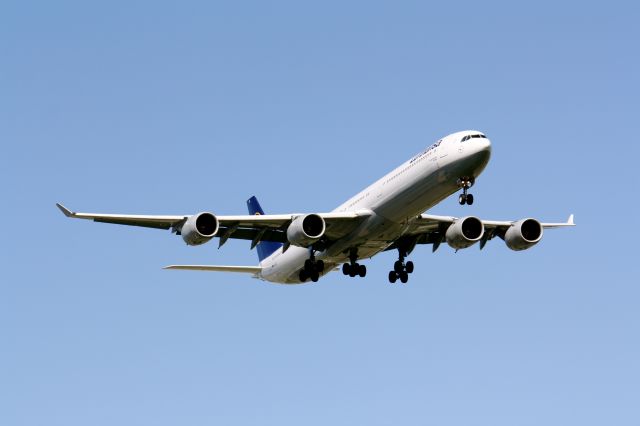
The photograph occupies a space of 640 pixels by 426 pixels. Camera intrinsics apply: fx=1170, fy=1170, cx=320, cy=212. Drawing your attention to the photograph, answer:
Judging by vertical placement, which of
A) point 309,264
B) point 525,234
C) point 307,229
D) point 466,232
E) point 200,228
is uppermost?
point 525,234

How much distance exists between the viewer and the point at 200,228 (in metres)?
49.8

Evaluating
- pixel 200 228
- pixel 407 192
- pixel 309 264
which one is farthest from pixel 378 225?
pixel 200 228

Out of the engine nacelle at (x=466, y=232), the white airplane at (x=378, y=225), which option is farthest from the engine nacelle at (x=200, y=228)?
the engine nacelle at (x=466, y=232)

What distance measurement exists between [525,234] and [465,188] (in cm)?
772

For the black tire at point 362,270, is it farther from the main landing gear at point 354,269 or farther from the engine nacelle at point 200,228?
the engine nacelle at point 200,228

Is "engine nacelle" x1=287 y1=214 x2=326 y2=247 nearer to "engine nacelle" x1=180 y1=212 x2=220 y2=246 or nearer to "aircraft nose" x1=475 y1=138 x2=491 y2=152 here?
"engine nacelle" x1=180 y1=212 x2=220 y2=246

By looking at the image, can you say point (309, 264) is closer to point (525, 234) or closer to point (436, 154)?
point (436, 154)

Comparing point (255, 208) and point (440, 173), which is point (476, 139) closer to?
point (440, 173)

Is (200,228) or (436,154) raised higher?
(436,154)

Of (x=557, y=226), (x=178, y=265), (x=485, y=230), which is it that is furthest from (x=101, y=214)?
(x=557, y=226)

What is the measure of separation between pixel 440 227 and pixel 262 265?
32.6ft

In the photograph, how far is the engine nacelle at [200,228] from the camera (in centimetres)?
4962

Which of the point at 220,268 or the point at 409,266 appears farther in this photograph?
the point at 220,268

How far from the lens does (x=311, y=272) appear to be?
55.2 meters
